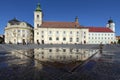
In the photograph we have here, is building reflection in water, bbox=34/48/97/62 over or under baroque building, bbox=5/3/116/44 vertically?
under

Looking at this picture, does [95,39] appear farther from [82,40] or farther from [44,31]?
[44,31]

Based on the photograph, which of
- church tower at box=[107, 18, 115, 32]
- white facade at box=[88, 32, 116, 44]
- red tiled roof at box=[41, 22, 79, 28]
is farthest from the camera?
church tower at box=[107, 18, 115, 32]

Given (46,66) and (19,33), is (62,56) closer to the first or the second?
(46,66)

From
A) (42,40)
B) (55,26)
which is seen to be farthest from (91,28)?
(42,40)

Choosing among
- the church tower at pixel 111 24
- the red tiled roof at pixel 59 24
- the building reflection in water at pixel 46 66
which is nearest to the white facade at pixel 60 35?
the red tiled roof at pixel 59 24

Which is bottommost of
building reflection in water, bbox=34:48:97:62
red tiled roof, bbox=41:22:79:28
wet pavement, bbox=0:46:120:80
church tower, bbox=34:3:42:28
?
wet pavement, bbox=0:46:120:80

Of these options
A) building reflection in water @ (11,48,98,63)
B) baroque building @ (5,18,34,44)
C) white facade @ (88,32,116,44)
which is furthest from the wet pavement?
white facade @ (88,32,116,44)

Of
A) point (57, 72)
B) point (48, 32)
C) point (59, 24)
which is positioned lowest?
point (57, 72)

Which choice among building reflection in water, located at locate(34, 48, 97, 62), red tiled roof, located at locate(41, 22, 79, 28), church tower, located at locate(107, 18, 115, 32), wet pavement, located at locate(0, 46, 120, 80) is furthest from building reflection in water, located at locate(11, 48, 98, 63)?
church tower, located at locate(107, 18, 115, 32)

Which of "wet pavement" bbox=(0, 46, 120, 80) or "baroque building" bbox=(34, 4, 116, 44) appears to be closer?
"wet pavement" bbox=(0, 46, 120, 80)

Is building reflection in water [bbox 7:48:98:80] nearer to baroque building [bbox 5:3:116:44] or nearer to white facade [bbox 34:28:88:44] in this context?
baroque building [bbox 5:3:116:44]

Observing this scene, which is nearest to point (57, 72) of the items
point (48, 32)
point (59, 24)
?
point (48, 32)

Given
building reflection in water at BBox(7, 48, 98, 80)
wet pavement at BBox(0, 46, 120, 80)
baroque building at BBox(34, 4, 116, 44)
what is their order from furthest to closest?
baroque building at BBox(34, 4, 116, 44) < building reflection in water at BBox(7, 48, 98, 80) < wet pavement at BBox(0, 46, 120, 80)

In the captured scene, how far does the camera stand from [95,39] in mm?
111438
